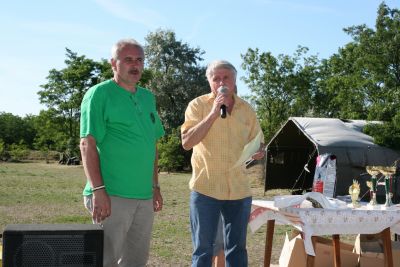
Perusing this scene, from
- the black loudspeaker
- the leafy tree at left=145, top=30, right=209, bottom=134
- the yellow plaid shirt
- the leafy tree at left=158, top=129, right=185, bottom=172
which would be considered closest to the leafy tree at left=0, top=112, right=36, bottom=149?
the leafy tree at left=145, top=30, right=209, bottom=134

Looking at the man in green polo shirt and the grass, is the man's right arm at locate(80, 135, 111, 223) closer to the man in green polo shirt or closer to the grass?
the man in green polo shirt

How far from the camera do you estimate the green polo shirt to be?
2.92m

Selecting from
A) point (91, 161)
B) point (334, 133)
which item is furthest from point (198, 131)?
point (334, 133)

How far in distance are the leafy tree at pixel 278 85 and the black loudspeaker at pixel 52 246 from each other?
3017 cm

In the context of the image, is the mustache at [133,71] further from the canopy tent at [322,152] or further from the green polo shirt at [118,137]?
the canopy tent at [322,152]

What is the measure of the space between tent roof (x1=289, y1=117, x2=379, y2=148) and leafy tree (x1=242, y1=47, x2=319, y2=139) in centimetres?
1721

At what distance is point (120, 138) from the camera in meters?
2.99

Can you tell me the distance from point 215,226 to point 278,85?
30.1 m

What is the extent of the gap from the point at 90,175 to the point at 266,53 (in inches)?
1207

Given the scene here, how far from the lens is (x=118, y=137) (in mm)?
2986

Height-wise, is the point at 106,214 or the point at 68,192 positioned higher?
the point at 106,214

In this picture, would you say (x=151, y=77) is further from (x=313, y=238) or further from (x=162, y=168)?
(x=313, y=238)

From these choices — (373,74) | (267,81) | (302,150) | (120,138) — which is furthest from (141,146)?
(267,81)

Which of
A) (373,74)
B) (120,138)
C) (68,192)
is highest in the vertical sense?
(373,74)
